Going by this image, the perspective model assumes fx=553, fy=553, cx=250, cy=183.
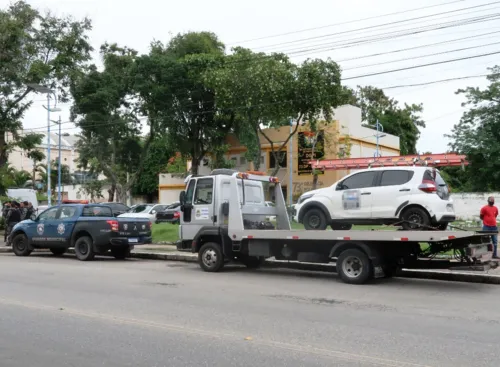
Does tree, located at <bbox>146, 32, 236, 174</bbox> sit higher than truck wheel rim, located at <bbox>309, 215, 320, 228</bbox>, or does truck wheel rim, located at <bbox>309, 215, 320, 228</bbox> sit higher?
tree, located at <bbox>146, 32, 236, 174</bbox>

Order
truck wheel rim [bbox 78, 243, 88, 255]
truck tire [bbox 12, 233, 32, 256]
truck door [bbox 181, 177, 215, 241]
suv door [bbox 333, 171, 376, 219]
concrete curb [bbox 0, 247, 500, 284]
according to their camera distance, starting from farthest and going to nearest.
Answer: truck tire [bbox 12, 233, 32, 256] < truck wheel rim [bbox 78, 243, 88, 255] < truck door [bbox 181, 177, 215, 241] < suv door [bbox 333, 171, 376, 219] < concrete curb [bbox 0, 247, 500, 284]

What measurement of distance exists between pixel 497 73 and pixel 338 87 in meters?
8.34

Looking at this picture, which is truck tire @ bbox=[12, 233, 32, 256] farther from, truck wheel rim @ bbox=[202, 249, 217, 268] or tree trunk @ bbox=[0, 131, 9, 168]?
tree trunk @ bbox=[0, 131, 9, 168]

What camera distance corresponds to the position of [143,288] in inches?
437

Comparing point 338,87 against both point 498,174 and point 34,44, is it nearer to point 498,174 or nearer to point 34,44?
point 498,174

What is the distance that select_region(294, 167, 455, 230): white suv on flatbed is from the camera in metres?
11.9

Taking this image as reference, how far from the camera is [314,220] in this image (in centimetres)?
1354

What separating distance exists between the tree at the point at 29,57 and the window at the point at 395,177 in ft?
69.0

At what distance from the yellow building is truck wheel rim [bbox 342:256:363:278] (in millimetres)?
26800

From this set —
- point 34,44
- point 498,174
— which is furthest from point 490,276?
point 34,44

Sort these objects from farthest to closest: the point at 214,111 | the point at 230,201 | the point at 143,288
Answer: the point at 214,111
the point at 230,201
the point at 143,288

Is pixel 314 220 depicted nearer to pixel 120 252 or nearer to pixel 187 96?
pixel 120 252

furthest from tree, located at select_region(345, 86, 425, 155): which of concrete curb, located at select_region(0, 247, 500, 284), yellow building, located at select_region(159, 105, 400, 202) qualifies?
concrete curb, located at select_region(0, 247, 500, 284)

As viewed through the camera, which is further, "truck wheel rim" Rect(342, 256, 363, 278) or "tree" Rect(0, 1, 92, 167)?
"tree" Rect(0, 1, 92, 167)
